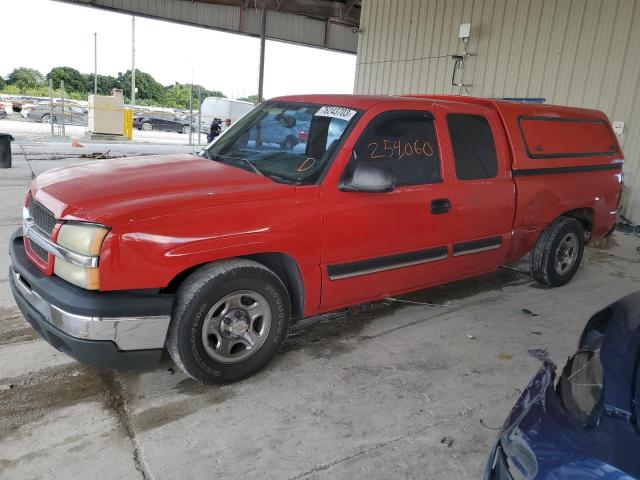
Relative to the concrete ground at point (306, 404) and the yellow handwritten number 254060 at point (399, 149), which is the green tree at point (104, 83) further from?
the yellow handwritten number 254060 at point (399, 149)

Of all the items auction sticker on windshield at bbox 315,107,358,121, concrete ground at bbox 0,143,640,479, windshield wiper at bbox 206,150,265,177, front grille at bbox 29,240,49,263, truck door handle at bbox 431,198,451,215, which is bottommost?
concrete ground at bbox 0,143,640,479

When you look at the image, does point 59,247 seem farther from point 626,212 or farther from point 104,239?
point 626,212

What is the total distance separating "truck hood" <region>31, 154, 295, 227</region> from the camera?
2789mm

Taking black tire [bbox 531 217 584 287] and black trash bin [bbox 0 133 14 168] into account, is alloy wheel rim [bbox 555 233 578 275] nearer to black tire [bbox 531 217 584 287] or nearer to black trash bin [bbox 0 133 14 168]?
black tire [bbox 531 217 584 287]

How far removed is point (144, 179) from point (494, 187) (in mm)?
Result: 2831

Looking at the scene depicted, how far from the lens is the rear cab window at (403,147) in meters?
3.62

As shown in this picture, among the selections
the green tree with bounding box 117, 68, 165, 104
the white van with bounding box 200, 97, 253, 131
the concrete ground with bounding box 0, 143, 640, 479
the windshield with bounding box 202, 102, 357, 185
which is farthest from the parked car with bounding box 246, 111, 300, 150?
the green tree with bounding box 117, 68, 165, 104

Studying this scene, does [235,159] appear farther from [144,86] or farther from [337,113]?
[144,86]

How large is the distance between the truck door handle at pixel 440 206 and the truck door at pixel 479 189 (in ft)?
0.20

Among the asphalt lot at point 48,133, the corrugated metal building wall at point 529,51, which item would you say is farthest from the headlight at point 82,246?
the asphalt lot at point 48,133

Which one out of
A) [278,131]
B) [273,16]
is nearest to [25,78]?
[273,16]

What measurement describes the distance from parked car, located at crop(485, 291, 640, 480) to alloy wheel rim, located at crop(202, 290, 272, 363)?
1.64 m

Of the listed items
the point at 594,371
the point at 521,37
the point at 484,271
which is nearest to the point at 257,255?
the point at 594,371

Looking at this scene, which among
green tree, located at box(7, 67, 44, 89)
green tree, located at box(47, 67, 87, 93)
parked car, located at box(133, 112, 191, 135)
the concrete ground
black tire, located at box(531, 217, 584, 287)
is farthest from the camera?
green tree, located at box(47, 67, 87, 93)
